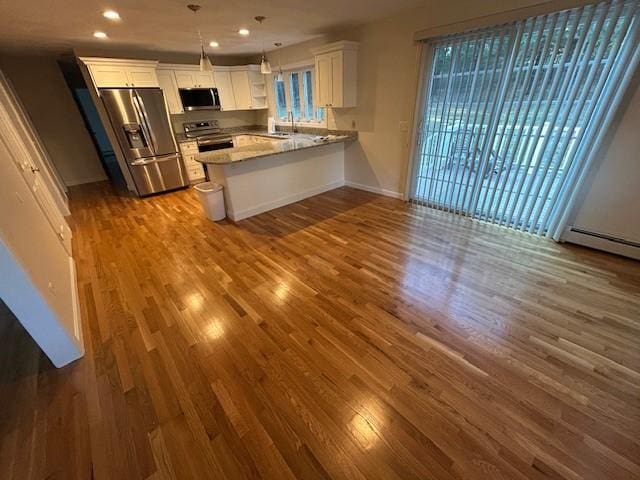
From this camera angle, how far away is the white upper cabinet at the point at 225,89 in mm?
5543

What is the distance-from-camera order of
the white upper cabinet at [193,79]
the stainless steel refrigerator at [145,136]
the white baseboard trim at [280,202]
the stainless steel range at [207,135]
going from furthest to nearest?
1. the stainless steel range at [207,135]
2. the white upper cabinet at [193,79]
3. the stainless steel refrigerator at [145,136]
4. the white baseboard trim at [280,202]

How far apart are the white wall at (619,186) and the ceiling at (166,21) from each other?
8.01ft

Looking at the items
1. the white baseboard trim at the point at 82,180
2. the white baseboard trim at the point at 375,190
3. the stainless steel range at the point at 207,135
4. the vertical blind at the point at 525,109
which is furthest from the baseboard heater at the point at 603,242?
the white baseboard trim at the point at 82,180

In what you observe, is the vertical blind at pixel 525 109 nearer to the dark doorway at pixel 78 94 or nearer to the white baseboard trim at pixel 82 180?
the dark doorway at pixel 78 94

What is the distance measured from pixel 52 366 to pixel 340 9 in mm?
4319

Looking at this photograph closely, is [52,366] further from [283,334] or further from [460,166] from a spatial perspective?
[460,166]

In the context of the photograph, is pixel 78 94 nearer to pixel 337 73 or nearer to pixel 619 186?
pixel 337 73

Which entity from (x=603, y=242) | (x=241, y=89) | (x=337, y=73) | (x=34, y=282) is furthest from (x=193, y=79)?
(x=603, y=242)

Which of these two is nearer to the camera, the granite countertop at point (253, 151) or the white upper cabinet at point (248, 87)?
the granite countertop at point (253, 151)

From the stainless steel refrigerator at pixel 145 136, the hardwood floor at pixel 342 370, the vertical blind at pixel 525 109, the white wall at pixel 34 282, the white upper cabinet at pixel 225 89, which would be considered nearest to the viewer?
the hardwood floor at pixel 342 370

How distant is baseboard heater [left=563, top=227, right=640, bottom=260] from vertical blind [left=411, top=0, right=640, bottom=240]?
0.48 ft

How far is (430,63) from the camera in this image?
10.9ft

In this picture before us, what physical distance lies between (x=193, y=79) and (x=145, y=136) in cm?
170

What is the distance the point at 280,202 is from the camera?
4164 millimetres
